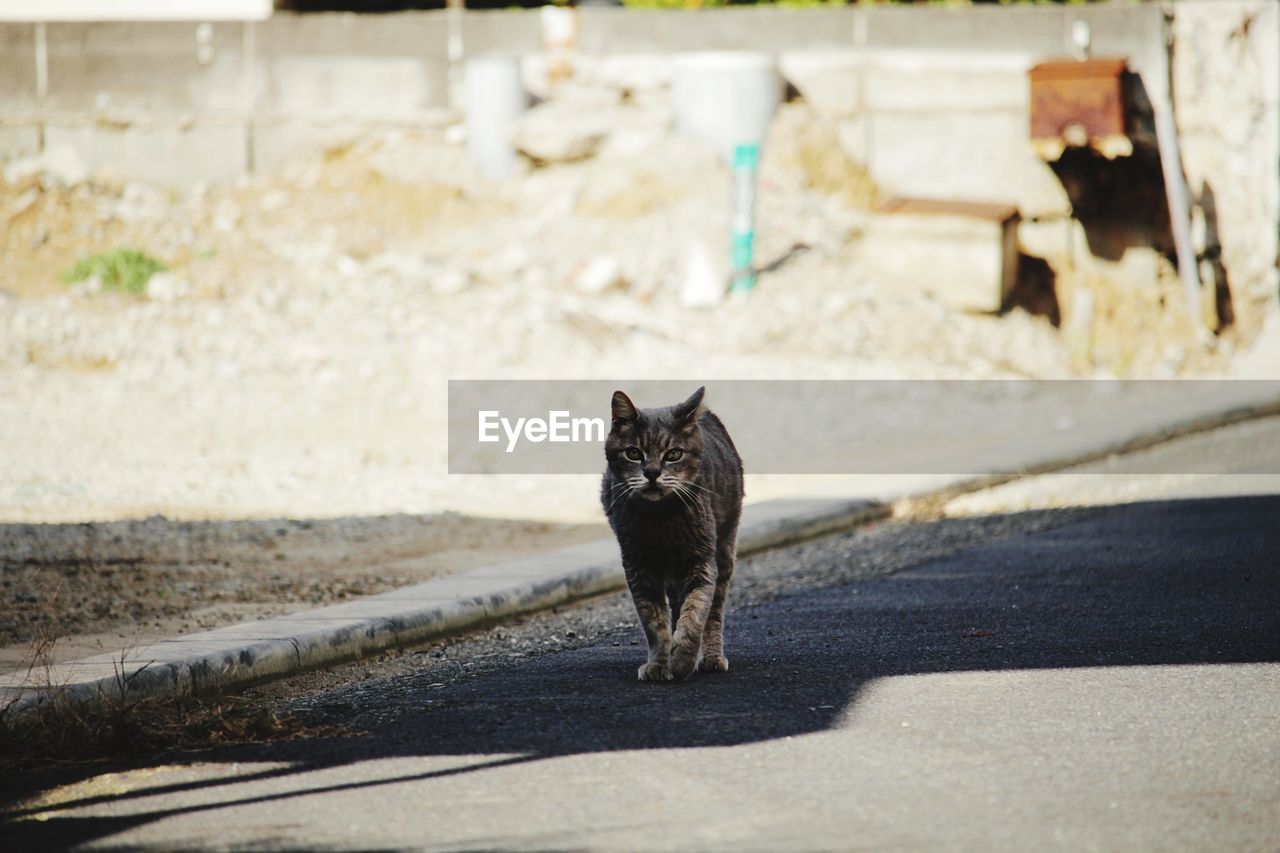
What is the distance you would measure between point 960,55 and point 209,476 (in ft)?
39.0

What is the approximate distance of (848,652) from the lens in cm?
669

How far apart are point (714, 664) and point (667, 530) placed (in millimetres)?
605

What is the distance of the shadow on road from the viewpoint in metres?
5.21

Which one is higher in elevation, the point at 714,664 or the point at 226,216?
the point at 226,216

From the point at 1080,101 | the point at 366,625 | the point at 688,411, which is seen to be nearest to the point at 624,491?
the point at 688,411

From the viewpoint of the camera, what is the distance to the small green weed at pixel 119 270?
59.6 ft

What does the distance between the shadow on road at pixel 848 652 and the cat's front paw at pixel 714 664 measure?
0.12 m

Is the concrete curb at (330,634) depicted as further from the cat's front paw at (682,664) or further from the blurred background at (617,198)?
the blurred background at (617,198)

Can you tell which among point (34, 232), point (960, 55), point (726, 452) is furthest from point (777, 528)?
point (34, 232)

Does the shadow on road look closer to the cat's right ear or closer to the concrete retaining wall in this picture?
the cat's right ear

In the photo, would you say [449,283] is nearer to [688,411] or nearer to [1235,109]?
[1235,109]

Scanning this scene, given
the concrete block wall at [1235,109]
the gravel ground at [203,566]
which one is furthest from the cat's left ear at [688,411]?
the concrete block wall at [1235,109]

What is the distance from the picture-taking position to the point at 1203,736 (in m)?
5.17

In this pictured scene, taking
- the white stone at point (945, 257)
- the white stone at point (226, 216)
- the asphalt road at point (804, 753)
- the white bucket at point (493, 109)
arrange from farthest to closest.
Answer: the white bucket at point (493, 109) → the white stone at point (226, 216) → the white stone at point (945, 257) → the asphalt road at point (804, 753)
